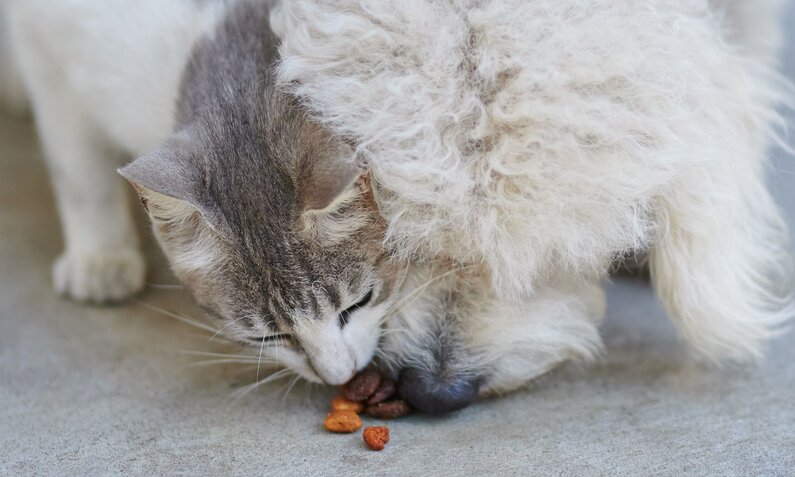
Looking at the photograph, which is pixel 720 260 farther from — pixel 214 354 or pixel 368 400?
pixel 214 354

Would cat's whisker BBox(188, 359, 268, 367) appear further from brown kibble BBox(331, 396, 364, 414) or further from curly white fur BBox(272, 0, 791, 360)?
curly white fur BBox(272, 0, 791, 360)

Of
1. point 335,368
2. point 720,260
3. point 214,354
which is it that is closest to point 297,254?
point 335,368

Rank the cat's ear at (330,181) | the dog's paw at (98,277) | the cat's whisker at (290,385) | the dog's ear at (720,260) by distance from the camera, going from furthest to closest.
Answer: the dog's paw at (98,277), the cat's whisker at (290,385), the dog's ear at (720,260), the cat's ear at (330,181)

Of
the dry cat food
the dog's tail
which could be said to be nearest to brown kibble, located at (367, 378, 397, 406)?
the dry cat food

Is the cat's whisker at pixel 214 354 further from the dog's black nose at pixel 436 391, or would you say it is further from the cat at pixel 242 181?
the dog's black nose at pixel 436 391

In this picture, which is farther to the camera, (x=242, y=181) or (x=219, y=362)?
(x=219, y=362)

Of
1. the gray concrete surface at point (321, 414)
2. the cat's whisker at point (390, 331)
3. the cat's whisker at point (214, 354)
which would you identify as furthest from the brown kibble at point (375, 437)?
the cat's whisker at point (214, 354)

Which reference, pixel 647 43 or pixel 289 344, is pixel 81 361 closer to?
pixel 289 344
